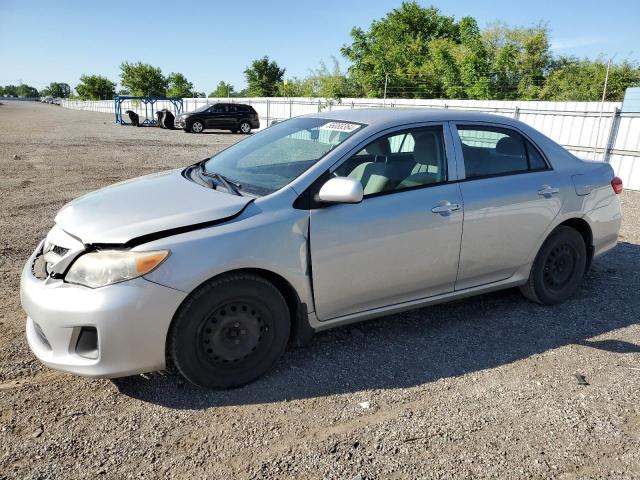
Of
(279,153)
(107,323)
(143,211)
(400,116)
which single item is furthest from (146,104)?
(107,323)

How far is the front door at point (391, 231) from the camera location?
10.1 feet

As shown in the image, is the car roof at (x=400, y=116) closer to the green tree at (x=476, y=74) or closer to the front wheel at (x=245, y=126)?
the front wheel at (x=245, y=126)

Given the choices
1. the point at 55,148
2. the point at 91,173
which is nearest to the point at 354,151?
the point at 91,173

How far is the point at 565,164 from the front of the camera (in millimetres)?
4168

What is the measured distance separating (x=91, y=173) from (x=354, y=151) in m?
9.34

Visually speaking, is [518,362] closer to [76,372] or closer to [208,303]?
[208,303]

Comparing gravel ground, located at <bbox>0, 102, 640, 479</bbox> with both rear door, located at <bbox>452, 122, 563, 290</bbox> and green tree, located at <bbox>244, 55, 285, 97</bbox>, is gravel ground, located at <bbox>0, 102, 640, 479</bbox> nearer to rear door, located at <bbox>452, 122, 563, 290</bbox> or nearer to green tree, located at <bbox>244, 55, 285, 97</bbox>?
rear door, located at <bbox>452, 122, 563, 290</bbox>

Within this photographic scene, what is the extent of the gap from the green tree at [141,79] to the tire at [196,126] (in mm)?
50419

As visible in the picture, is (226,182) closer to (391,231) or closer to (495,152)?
(391,231)

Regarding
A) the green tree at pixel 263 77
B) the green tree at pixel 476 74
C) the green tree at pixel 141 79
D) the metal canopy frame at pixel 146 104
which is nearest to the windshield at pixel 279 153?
the green tree at pixel 476 74

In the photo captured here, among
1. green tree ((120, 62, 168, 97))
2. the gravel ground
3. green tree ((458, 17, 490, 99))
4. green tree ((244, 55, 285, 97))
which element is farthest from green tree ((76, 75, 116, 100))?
Answer: the gravel ground

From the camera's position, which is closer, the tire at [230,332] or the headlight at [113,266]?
the headlight at [113,266]

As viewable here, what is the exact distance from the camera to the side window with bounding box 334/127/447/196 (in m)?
3.31

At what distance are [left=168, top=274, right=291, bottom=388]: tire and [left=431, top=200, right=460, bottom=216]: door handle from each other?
125 cm
